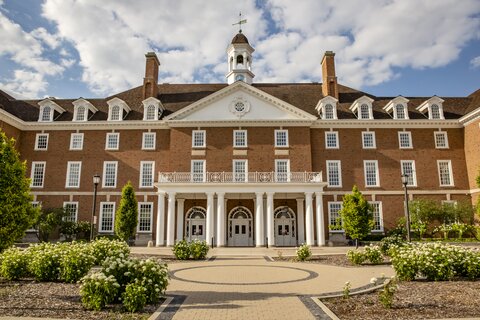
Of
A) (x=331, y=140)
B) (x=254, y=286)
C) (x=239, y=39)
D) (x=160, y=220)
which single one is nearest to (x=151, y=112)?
(x=160, y=220)

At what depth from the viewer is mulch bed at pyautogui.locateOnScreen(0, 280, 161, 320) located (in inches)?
296

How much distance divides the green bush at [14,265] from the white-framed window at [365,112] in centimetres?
2882

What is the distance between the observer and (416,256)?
1172 centimetres

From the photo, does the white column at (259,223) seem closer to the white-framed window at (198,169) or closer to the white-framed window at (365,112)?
the white-framed window at (198,169)

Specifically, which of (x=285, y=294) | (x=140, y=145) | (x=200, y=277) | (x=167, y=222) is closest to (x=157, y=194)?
(x=167, y=222)

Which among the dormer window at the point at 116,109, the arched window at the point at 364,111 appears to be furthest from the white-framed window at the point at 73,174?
the arched window at the point at 364,111

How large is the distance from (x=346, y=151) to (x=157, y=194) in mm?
17169

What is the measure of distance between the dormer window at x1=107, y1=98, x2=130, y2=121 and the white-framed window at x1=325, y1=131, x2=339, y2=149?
18.9 m

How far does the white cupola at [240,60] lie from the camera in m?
41.1

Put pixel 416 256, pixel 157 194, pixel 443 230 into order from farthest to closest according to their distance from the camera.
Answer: pixel 157 194 → pixel 443 230 → pixel 416 256

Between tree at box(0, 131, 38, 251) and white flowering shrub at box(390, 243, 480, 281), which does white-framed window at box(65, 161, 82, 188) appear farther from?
white flowering shrub at box(390, 243, 480, 281)

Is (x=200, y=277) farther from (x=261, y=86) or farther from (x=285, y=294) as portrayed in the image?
(x=261, y=86)

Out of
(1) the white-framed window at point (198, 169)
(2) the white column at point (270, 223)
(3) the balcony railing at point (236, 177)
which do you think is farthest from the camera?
(1) the white-framed window at point (198, 169)

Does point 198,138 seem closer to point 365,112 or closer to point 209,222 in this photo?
point 209,222
